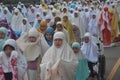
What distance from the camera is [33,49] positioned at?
879cm

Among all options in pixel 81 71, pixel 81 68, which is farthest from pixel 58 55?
pixel 81 68

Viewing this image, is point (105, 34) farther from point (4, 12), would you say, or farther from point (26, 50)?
point (26, 50)

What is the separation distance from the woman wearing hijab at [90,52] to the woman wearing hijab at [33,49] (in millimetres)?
1712

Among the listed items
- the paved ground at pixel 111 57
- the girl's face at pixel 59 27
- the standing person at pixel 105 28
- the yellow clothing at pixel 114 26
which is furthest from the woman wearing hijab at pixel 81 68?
the yellow clothing at pixel 114 26

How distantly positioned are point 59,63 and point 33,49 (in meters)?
0.99

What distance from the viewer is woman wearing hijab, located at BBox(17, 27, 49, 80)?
8688 mm

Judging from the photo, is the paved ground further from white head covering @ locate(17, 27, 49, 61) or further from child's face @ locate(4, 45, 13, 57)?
child's face @ locate(4, 45, 13, 57)

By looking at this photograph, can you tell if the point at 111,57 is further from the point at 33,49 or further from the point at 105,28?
the point at 33,49

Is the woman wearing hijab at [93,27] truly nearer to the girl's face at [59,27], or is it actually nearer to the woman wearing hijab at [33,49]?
the girl's face at [59,27]

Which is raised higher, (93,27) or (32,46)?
(32,46)

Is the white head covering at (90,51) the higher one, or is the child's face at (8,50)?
the child's face at (8,50)

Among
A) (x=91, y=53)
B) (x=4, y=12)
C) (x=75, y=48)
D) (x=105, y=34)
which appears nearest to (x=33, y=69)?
(x=75, y=48)

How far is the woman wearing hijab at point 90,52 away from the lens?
34.1 ft

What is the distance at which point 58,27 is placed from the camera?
35.2 feet
